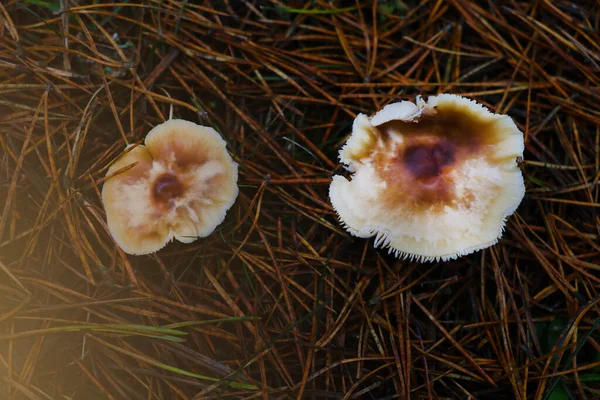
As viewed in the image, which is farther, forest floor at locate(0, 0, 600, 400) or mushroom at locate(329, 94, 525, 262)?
forest floor at locate(0, 0, 600, 400)

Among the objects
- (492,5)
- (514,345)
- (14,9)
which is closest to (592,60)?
(492,5)

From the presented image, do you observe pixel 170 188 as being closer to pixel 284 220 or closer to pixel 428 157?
pixel 284 220

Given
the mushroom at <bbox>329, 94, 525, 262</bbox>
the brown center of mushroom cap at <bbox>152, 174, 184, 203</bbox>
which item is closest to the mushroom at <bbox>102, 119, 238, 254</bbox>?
the brown center of mushroom cap at <bbox>152, 174, 184, 203</bbox>

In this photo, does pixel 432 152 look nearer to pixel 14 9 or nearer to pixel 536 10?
pixel 536 10

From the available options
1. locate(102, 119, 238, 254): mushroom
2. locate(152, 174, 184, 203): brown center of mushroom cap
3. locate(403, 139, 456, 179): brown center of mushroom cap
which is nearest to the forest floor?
locate(102, 119, 238, 254): mushroom

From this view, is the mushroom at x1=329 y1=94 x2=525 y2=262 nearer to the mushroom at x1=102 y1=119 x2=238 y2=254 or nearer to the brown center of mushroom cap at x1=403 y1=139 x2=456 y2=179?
the brown center of mushroom cap at x1=403 y1=139 x2=456 y2=179

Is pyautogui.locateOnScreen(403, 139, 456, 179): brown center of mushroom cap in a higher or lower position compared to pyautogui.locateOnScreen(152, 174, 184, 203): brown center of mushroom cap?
higher
